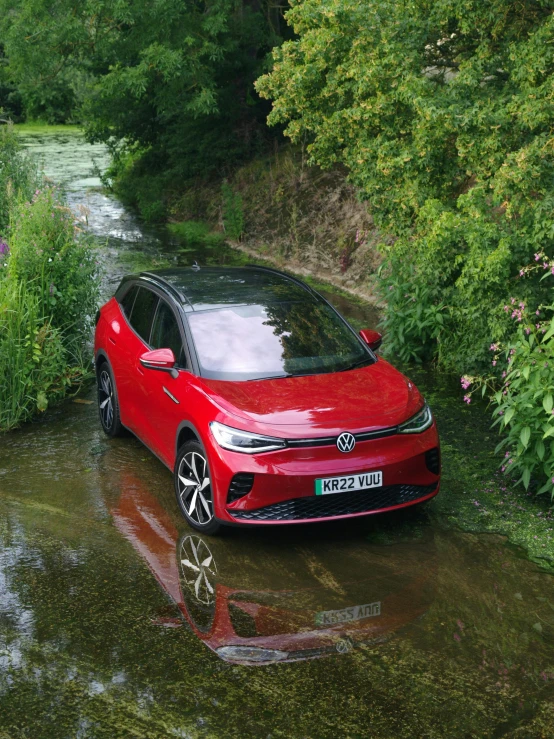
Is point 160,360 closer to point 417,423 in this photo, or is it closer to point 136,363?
point 136,363

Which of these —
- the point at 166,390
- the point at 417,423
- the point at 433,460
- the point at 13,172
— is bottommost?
the point at 433,460

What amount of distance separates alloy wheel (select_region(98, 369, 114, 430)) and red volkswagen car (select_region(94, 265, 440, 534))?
299 mm

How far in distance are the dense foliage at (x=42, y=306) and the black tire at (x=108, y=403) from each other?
28.8 inches

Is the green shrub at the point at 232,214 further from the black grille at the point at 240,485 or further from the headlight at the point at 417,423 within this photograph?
the black grille at the point at 240,485

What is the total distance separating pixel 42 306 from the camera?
1033 centimetres

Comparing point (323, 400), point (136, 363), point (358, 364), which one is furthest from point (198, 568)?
point (136, 363)

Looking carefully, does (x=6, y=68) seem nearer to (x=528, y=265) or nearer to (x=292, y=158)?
(x=292, y=158)

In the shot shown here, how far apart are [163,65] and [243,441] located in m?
16.9

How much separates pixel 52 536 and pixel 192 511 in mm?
1025

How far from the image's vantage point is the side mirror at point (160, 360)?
7.39 metres

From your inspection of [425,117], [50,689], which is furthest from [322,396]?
[425,117]

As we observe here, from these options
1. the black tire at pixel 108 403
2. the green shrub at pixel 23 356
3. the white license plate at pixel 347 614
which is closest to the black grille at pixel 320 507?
the white license plate at pixel 347 614

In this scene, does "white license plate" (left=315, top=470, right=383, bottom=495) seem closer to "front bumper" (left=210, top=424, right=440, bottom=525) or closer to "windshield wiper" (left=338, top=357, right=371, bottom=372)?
"front bumper" (left=210, top=424, right=440, bottom=525)

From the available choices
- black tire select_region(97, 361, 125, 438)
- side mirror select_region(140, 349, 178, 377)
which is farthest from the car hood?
black tire select_region(97, 361, 125, 438)
